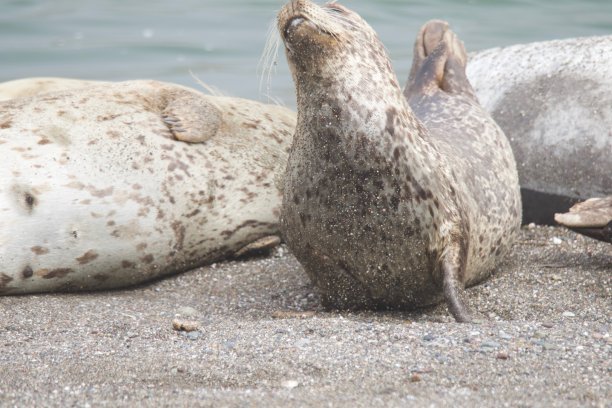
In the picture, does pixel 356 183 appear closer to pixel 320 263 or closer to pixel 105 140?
pixel 320 263

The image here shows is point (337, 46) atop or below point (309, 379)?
atop

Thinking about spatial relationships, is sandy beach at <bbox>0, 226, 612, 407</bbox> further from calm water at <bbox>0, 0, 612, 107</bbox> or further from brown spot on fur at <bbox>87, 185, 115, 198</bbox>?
calm water at <bbox>0, 0, 612, 107</bbox>

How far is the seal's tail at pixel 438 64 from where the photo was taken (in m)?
5.74

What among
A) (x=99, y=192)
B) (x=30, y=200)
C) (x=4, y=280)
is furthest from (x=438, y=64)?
(x=4, y=280)

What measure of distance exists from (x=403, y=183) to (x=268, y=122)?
2.00 m

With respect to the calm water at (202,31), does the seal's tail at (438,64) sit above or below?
above

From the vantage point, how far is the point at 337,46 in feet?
13.8

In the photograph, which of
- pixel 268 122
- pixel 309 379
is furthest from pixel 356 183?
pixel 268 122

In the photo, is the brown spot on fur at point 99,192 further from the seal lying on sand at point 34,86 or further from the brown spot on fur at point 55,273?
the seal lying on sand at point 34,86

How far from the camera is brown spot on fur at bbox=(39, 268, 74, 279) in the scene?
5.01 m

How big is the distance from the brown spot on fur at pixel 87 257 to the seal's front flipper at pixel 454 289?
1765mm

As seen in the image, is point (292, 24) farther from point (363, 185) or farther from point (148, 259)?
point (148, 259)

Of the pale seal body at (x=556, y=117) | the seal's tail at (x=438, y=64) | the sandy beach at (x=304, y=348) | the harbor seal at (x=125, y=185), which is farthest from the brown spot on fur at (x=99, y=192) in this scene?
the pale seal body at (x=556, y=117)

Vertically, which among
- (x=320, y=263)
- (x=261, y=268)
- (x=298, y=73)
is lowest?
(x=261, y=268)
